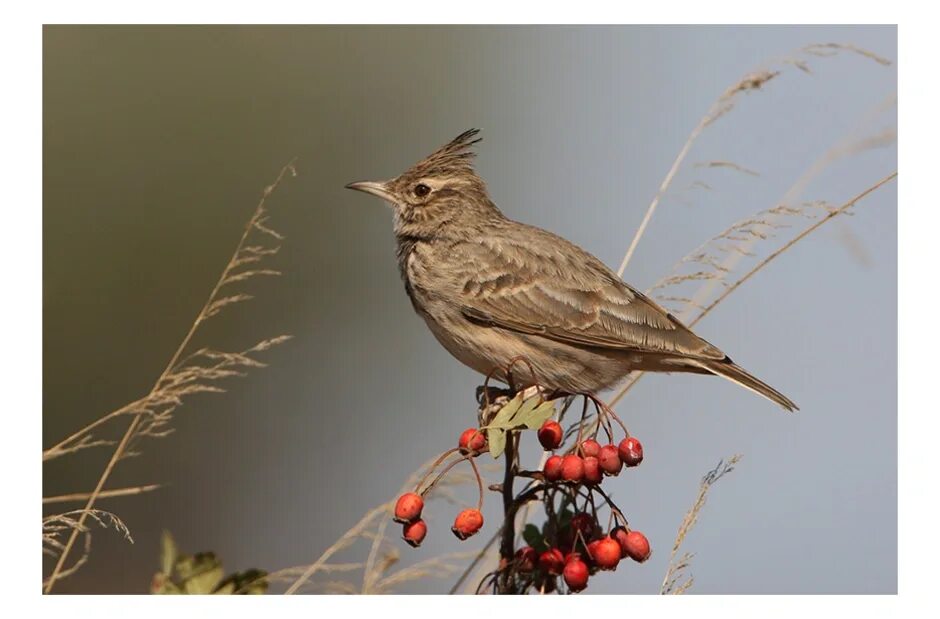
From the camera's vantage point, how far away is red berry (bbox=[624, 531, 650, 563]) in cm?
310

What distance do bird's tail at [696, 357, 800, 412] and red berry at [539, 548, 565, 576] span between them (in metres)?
1.25

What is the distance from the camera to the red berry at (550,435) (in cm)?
313

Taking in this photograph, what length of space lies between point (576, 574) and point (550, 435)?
40 centimetres

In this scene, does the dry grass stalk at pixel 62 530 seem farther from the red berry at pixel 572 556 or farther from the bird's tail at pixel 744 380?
the bird's tail at pixel 744 380

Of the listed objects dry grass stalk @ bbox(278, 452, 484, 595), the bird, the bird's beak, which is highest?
the bird's beak

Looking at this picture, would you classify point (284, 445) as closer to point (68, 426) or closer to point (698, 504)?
point (68, 426)

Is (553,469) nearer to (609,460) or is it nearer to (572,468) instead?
(572,468)

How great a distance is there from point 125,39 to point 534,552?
125 inches

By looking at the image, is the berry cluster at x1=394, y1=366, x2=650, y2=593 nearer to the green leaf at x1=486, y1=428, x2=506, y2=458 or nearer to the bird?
the green leaf at x1=486, y1=428, x2=506, y2=458

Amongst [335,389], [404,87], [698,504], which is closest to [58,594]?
[335,389]

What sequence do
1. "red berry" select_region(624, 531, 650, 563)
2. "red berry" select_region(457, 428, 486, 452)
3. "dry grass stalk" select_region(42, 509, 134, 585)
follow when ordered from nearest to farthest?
"red berry" select_region(457, 428, 486, 452), "red berry" select_region(624, 531, 650, 563), "dry grass stalk" select_region(42, 509, 134, 585)

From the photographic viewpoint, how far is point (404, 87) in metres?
5.44

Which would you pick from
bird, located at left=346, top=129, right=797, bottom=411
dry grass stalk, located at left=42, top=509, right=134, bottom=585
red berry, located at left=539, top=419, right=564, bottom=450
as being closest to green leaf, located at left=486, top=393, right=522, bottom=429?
red berry, located at left=539, top=419, right=564, bottom=450

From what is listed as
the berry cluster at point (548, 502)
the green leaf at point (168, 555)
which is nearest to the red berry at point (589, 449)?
the berry cluster at point (548, 502)
